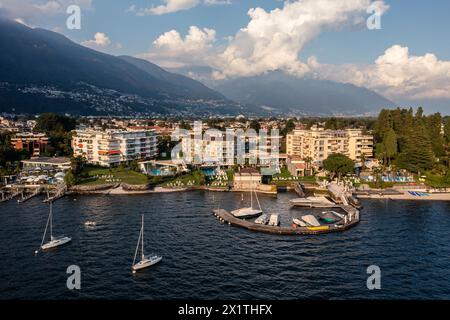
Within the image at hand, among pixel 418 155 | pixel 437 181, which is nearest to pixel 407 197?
pixel 437 181

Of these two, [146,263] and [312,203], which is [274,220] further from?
[146,263]

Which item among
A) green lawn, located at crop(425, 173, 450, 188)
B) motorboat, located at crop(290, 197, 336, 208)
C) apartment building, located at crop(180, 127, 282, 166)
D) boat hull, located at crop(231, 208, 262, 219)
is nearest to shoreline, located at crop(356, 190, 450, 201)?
green lawn, located at crop(425, 173, 450, 188)

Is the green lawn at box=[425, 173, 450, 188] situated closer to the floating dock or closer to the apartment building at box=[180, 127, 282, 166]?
the floating dock

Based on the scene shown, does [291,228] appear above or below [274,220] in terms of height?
below

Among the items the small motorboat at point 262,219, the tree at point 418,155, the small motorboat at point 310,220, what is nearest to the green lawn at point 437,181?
the tree at point 418,155
